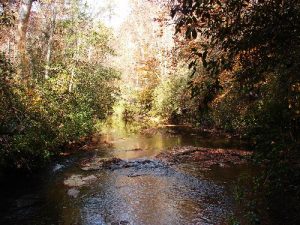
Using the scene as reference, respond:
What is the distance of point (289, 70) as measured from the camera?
3264mm

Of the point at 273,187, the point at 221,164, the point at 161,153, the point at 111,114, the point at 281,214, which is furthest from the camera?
the point at 111,114

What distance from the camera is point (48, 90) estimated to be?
651 inches


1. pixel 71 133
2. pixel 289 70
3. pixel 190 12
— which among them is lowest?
pixel 71 133

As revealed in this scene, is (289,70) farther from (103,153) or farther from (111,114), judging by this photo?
(111,114)

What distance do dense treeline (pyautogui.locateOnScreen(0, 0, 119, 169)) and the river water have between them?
1.03 metres

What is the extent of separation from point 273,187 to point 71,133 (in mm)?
12779

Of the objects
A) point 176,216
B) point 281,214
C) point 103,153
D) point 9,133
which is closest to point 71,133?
point 103,153

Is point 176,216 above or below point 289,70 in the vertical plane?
below

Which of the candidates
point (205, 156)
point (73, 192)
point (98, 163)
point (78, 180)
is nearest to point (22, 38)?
point (98, 163)

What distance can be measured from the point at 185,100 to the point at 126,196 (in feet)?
36.5

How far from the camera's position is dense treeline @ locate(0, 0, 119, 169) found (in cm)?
1002

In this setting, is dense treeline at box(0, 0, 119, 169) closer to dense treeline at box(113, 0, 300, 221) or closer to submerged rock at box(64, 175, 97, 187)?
submerged rock at box(64, 175, 97, 187)

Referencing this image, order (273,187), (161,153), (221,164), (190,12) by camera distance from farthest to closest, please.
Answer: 1. (161,153)
2. (221,164)
3. (273,187)
4. (190,12)

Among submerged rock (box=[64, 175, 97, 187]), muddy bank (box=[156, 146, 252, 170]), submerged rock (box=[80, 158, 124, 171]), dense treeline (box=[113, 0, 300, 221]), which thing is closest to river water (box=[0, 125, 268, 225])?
submerged rock (box=[64, 175, 97, 187])
